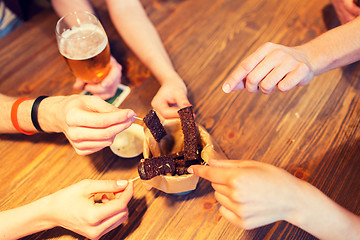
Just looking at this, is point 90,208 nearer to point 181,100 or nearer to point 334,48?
point 181,100

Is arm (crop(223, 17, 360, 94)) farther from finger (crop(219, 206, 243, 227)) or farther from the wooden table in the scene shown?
finger (crop(219, 206, 243, 227))

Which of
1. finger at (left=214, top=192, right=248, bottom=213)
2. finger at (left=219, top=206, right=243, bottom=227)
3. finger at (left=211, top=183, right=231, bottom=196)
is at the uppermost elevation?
finger at (left=211, top=183, right=231, bottom=196)

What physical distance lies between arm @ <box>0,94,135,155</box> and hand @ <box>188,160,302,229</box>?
0.40 metres

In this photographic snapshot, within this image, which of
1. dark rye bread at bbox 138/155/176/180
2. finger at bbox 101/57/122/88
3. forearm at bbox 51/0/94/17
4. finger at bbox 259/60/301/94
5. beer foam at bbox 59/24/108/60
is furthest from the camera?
forearm at bbox 51/0/94/17

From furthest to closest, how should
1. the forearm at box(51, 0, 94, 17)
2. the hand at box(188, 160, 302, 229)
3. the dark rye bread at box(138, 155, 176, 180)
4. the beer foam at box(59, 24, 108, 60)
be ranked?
1. the forearm at box(51, 0, 94, 17)
2. the beer foam at box(59, 24, 108, 60)
3. the dark rye bread at box(138, 155, 176, 180)
4. the hand at box(188, 160, 302, 229)

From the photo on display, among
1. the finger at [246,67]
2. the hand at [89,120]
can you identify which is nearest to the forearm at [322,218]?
the finger at [246,67]

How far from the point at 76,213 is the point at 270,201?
2.52 feet

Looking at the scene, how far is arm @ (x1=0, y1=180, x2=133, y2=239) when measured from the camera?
1.06 metres

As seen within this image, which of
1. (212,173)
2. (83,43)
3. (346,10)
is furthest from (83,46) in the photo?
(346,10)

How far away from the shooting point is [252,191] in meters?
0.92

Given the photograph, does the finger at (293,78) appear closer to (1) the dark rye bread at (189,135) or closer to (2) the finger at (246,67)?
(2) the finger at (246,67)

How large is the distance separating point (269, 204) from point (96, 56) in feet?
3.59

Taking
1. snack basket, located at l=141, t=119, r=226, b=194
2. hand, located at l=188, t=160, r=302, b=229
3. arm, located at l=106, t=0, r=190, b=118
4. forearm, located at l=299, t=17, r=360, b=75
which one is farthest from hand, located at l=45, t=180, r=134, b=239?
forearm, located at l=299, t=17, r=360, b=75

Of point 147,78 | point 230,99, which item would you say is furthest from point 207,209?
point 147,78
